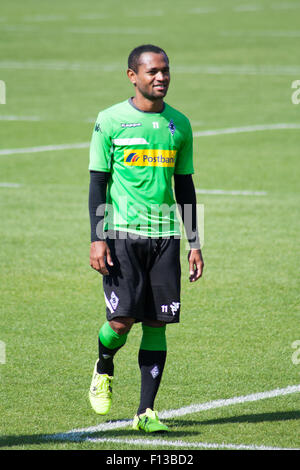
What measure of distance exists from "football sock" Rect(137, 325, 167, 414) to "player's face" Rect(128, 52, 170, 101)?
1.54 meters

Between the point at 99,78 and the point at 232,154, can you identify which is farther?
the point at 99,78

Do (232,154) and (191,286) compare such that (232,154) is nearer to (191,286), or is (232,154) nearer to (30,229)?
(30,229)

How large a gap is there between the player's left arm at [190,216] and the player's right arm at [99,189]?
54 centimetres

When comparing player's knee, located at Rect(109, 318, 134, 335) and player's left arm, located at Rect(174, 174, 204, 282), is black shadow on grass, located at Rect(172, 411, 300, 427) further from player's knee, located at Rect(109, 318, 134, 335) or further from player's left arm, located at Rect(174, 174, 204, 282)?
player's left arm, located at Rect(174, 174, 204, 282)

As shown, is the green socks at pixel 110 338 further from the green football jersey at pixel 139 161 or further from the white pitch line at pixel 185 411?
the green football jersey at pixel 139 161

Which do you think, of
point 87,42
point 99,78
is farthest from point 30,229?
point 87,42

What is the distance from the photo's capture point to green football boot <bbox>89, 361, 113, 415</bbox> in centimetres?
636

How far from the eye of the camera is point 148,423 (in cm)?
614

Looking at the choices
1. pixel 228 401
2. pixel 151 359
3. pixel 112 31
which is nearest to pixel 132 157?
pixel 151 359

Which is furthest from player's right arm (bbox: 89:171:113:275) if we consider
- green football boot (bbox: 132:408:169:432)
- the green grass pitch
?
the green grass pitch

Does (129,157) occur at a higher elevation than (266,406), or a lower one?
higher

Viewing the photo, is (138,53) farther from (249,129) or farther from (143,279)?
(249,129)

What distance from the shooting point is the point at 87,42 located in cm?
3853

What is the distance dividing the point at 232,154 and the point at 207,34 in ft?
77.3
